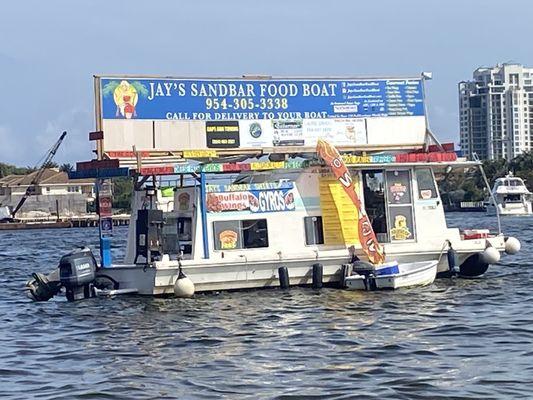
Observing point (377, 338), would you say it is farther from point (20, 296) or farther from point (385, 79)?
point (20, 296)

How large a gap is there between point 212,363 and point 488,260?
38.6ft

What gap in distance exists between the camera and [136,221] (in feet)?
86.2

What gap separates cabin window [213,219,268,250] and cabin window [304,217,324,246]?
3.34 feet

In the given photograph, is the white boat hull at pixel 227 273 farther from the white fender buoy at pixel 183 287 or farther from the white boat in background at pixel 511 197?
the white boat in background at pixel 511 197

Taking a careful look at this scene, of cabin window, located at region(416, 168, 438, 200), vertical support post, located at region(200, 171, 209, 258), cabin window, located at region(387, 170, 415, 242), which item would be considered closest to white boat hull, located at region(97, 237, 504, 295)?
vertical support post, located at region(200, 171, 209, 258)

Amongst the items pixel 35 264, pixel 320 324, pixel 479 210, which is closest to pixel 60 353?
pixel 320 324

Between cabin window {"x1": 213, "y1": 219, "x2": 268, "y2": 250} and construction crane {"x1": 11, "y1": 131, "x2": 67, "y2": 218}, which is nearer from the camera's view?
cabin window {"x1": 213, "y1": 219, "x2": 268, "y2": 250}

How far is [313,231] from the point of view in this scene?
25.8m

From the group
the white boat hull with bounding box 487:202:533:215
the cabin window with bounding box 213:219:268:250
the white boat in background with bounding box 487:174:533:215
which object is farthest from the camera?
the white boat in background with bounding box 487:174:533:215

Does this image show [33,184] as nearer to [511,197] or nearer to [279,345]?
[511,197]

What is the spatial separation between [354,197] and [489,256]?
386 cm

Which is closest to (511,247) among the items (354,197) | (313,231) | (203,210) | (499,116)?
(354,197)

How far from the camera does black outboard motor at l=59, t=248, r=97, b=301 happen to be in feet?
80.0

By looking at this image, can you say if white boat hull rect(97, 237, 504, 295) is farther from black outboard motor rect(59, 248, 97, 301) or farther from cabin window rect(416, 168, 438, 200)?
cabin window rect(416, 168, 438, 200)
